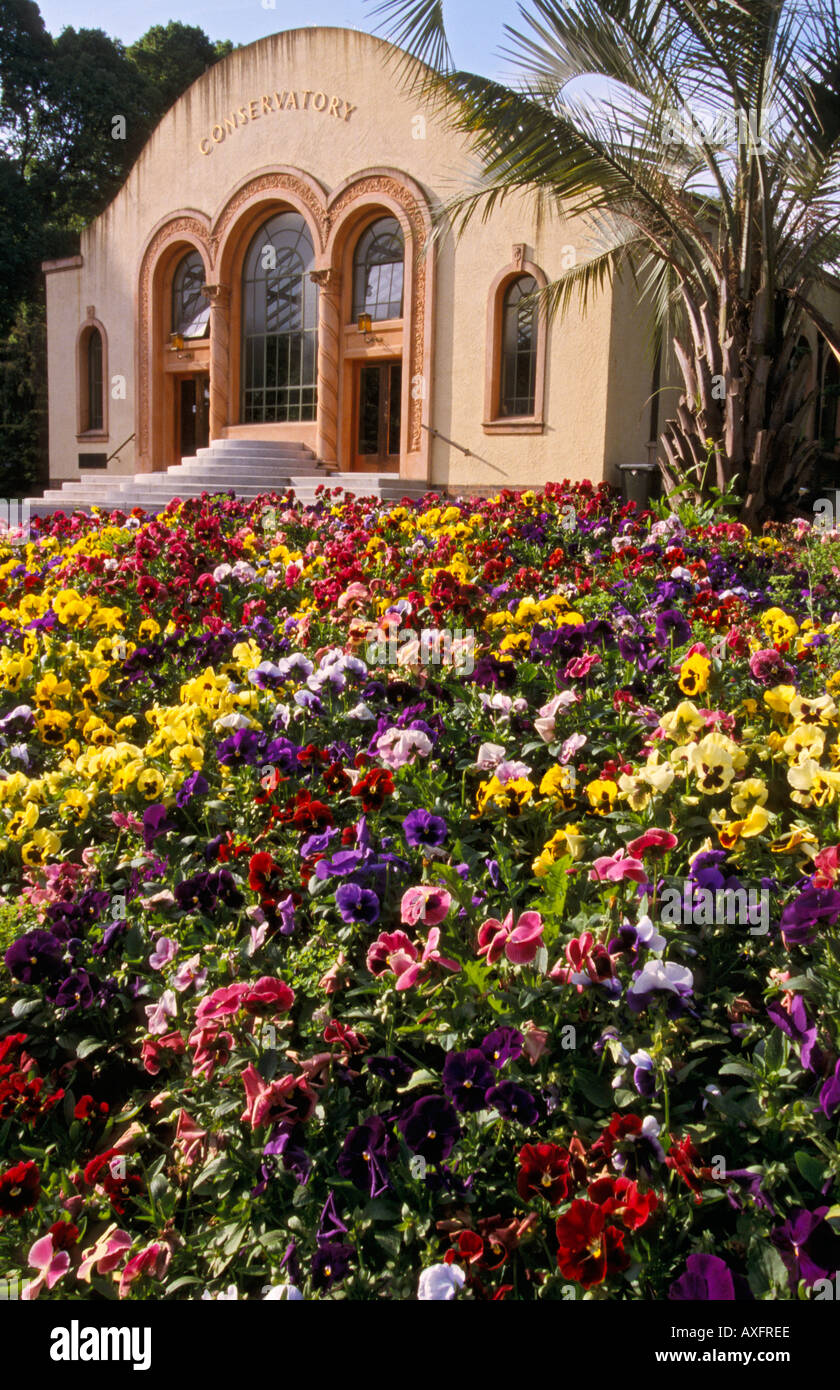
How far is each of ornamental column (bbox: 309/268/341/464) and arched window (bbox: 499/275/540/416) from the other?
13.1 feet

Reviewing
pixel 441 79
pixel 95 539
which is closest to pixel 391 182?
pixel 441 79

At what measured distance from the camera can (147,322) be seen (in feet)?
72.8

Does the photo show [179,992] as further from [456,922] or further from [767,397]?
[767,397]

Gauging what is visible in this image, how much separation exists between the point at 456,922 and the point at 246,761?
3.29 feet

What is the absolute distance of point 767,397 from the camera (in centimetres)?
880

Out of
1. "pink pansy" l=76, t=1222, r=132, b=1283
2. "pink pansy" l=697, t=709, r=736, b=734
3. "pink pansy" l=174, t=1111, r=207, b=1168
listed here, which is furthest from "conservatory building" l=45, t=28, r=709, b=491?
"pink pansy" l=76, t=1222, r=132, b=1283

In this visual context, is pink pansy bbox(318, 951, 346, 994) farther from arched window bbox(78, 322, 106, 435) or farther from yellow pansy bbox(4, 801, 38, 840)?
arched window bbox(78, 322, 106, 435)

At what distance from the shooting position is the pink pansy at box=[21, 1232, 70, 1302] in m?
1.67

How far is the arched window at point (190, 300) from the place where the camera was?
21609 millimetres

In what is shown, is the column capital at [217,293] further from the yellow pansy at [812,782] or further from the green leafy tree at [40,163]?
the yellow pansy at [812,782]

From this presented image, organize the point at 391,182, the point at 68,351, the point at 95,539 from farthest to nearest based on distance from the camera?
the point at 68,351
the point at 391,182
the point at 95,539

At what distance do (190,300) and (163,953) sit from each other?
72.9ft

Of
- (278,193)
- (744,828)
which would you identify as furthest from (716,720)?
(278,193)

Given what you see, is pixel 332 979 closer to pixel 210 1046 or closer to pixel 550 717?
pixel 210 1046
